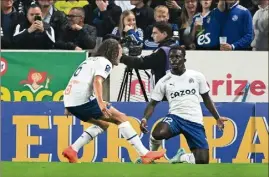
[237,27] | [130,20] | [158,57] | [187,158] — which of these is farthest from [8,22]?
[187,158]

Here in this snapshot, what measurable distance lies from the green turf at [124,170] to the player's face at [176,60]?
2.95 meters

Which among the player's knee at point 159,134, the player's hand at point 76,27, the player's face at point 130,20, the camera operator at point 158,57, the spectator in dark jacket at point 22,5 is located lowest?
the player's knee at point 159,134

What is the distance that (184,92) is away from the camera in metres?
14.3

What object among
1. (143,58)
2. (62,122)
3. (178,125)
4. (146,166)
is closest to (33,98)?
(62,122)

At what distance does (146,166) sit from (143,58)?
4.51 metres

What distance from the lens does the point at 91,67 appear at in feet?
43.2

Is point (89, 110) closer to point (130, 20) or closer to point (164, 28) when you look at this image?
point (164, 28)

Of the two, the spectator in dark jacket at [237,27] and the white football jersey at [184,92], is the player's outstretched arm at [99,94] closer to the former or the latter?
the white football jersey at [184,92]

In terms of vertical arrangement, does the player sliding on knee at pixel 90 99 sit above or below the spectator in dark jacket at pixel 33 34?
below

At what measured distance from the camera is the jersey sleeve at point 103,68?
1291cm

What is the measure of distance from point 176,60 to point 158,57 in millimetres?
1267

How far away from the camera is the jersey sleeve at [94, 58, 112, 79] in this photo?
1291 cm

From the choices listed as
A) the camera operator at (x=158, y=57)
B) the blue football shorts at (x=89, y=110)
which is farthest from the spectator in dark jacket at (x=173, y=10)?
the blue football shorts at (x=89, y=110)

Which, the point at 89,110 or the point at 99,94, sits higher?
the point at 99,94
